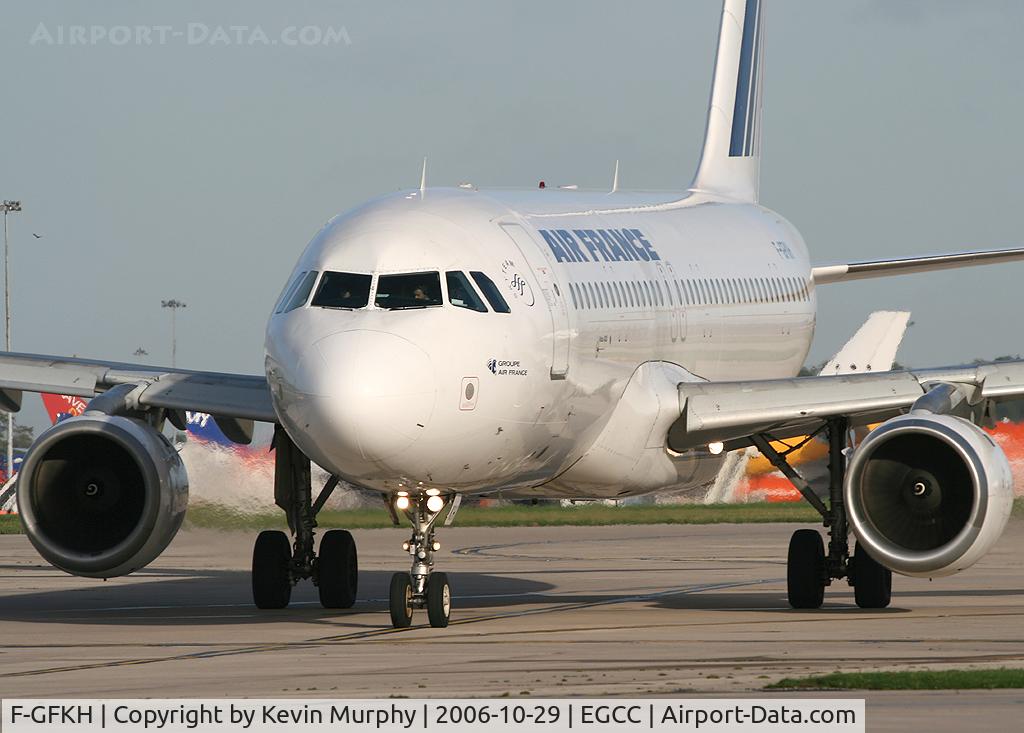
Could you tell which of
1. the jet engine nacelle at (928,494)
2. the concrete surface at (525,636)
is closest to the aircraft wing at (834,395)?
the jet engine nacelle at (928,494)

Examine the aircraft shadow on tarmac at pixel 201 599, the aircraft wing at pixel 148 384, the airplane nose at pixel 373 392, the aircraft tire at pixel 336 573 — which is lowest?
the aircraft shadow on tarmac at pixel 201 599

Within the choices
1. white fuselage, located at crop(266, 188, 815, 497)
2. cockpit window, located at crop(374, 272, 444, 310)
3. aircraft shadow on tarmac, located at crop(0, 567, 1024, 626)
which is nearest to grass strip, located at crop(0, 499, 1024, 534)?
aircraft shadow on tarmac, located at crop(0, 567, 1024, 626)

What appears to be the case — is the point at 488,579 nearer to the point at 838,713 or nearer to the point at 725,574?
the point at 725,574

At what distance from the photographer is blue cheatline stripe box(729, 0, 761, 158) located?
1375 inches

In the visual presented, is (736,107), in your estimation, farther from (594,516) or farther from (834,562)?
(594,516)

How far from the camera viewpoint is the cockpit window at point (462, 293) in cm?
1869

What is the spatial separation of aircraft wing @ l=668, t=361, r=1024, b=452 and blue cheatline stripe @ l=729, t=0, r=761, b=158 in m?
12.7

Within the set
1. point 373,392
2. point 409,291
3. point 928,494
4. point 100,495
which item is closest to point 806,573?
point 928,494

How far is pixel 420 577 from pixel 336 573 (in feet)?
12.9

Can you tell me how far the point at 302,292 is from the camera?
18.8m

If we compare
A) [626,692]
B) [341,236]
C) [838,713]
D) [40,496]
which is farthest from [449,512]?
[838,713]

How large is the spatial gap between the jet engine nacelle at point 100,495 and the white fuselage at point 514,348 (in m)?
3.34

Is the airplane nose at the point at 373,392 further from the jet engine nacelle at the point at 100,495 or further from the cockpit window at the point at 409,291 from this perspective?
the jet engine nacelle at the point at 100,495

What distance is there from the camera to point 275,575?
75.7 ft
